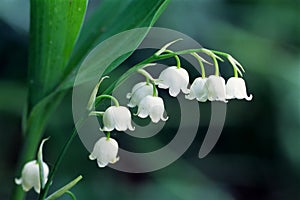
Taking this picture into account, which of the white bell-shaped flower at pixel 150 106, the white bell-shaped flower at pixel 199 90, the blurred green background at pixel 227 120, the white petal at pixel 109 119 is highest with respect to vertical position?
the white bell-shaped flower at pixel 199 90

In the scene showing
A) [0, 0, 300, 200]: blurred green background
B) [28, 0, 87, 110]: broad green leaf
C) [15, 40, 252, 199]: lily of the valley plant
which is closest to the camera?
[15, 40, 252, 199]: lily of the valley plant

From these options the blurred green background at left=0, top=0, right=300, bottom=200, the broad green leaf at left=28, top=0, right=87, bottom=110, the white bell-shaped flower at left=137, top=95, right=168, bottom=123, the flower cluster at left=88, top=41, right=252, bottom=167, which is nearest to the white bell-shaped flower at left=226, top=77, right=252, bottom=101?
the flower cluster at left=88, top=41, right=252, bottom=167

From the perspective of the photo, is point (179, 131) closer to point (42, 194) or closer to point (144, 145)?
point (144, 145)

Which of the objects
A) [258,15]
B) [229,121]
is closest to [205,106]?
[229,121]

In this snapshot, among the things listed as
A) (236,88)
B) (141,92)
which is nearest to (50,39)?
(141,92)

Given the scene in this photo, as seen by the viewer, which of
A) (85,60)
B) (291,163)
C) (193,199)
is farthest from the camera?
(291,163)

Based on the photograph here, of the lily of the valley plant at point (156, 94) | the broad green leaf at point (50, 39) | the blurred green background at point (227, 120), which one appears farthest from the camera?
the blurred green background at point (227, 120)

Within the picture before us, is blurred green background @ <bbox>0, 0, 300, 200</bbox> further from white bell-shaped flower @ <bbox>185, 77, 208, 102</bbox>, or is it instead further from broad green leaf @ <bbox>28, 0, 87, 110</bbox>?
white bell-shaped flower @ <bbox>185, 77, 208, 102</bbox>

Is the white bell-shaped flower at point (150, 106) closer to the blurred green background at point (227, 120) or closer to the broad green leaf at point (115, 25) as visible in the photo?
the broad green leaf at point (115, 25)

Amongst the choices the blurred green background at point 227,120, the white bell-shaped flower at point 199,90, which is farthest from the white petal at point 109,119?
the blurred green background at point 227,120
